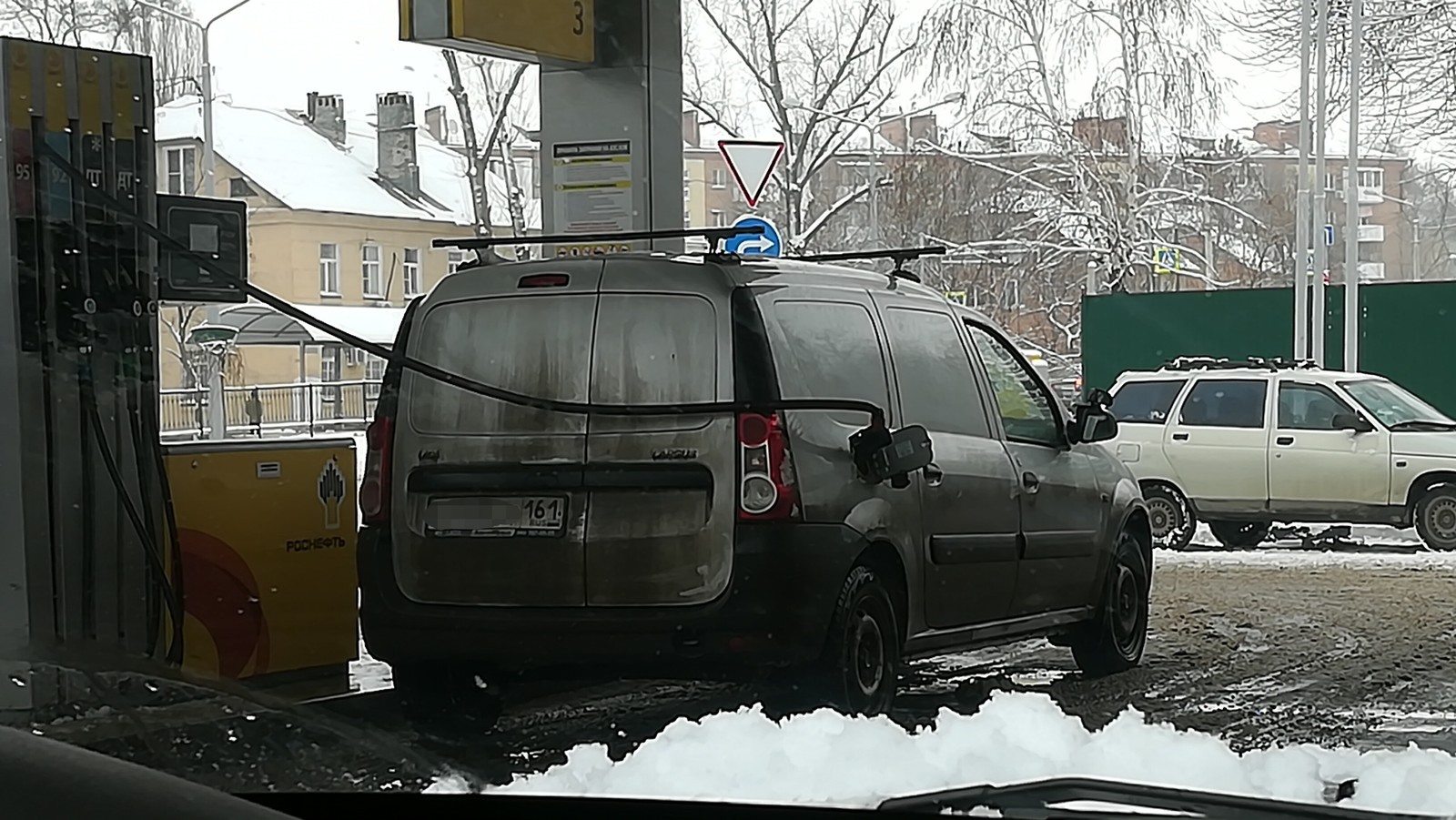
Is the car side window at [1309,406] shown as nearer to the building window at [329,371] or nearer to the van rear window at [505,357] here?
the van rear window at [505,357]

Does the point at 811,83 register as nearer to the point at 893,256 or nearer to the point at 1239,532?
the point at 893,256

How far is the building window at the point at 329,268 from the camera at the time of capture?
6.34 meters

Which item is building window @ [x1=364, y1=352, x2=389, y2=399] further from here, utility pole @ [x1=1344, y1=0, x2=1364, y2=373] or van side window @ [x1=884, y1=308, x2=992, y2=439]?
utility pole @ [x1=1344, y1=0, x2=1364, y2=373]

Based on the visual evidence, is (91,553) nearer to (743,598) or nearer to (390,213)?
(390,213)

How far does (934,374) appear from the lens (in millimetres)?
5672

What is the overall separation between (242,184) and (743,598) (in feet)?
8.44

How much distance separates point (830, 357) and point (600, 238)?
2053 mm

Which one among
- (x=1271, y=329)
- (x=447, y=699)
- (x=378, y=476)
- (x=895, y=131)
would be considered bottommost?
(x=447, y=699)

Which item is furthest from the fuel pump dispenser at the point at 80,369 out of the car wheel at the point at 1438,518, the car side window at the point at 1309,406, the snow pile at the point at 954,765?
the car wheel at the point at 1438,518

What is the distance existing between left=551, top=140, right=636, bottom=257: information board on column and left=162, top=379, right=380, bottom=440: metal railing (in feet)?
4.66

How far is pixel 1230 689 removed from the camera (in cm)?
561

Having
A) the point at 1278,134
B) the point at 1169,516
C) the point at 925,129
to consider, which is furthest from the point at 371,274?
the point at 1169,516

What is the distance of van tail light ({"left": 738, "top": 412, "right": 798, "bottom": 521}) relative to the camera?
5316 millimetres

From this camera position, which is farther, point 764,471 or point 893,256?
point 893,256
